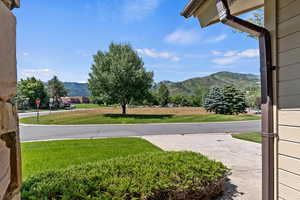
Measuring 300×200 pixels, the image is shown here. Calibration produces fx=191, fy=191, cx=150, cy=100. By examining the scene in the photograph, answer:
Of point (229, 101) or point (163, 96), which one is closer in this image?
point (229, 101)

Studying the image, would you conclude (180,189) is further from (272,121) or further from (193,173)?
(272,121)

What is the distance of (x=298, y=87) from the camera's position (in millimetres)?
1488

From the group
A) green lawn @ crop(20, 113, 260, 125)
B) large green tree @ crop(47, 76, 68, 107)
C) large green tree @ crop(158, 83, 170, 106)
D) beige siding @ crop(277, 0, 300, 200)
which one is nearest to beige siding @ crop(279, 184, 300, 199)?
beige siding @ crop(277, 0, 300, 200)

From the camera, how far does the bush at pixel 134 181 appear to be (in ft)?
7.03

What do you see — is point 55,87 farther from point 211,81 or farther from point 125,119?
point 211,81

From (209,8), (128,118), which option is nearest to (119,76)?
(128,118)

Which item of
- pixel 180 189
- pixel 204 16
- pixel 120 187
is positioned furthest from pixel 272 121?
pixel 120 187

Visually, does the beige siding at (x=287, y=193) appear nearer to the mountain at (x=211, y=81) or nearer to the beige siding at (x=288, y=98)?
the beige siding at (x=288, y=98)

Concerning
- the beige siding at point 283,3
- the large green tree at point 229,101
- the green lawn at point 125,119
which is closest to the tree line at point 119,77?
the green lawn at point 125,119

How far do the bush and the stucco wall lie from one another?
1.41 metres

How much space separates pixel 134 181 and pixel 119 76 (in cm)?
1597

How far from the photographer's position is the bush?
214 centimetres

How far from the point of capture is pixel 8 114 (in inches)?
29.0

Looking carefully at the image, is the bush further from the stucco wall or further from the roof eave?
the roof eave
